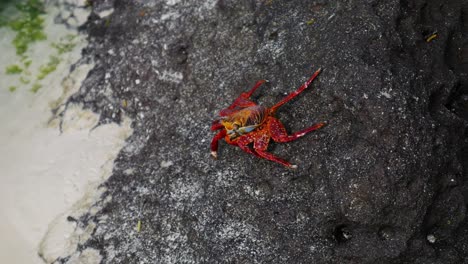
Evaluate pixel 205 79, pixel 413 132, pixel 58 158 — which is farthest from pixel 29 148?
pixel 413 132

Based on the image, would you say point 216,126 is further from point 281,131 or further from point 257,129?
point 281,131

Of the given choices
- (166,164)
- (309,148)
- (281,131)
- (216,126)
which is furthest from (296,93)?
(166,164)

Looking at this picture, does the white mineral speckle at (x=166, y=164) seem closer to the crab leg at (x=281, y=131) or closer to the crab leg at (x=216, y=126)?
the crab leg at (x=216, y=126)

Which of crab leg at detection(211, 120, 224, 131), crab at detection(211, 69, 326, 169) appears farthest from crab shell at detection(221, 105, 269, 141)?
crab leg at detection(211, 120, 224, 131)

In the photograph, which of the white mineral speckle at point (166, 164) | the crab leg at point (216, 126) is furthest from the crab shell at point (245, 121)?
the white mineral speckle at point (166, 164)

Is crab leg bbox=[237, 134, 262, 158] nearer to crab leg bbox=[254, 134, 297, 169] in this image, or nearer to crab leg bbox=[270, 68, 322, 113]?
crab leg bbox=[254, 134, 297, 169]

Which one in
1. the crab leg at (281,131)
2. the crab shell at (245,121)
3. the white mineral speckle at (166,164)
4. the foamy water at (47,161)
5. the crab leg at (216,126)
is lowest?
the foamy water at (47,161)

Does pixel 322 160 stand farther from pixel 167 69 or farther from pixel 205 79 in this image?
pixel 167 69

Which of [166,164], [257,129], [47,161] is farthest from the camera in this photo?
[47,161]
